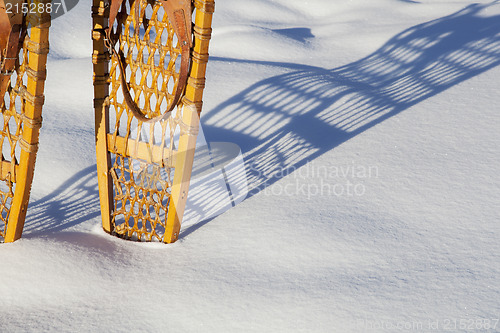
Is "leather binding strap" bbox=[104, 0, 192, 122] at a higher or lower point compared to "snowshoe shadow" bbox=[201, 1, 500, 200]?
higher

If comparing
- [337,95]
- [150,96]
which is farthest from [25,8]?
[337,95]

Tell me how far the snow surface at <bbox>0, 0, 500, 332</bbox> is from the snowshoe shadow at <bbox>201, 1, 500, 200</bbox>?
0.05 feet

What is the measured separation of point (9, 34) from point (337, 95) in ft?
8.69

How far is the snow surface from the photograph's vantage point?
7.03ft

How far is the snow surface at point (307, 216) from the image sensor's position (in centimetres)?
214

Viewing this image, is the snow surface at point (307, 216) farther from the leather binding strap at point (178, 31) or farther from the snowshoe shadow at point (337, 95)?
the leather binding strap at point (178, 31)

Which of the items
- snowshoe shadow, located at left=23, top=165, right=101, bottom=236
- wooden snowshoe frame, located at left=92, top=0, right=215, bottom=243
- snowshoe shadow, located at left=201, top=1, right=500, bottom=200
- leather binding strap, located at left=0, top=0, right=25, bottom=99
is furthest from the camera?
snowshoe shadow, located at left=201, top=1, right=500, bottom=200

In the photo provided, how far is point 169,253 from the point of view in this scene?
8.39 ft

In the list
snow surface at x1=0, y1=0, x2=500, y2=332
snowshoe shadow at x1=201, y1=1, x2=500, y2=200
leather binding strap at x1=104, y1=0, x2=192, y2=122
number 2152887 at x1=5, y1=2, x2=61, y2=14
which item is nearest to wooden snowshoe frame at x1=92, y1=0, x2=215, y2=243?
leather binding strap at x1=104, y1=0, x2=192, y2=122

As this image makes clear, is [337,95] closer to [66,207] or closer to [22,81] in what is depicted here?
[66,207]

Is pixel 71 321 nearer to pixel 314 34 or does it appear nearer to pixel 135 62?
pixel 135 62

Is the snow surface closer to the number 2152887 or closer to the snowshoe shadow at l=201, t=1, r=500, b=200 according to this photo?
the snowshoe shadow at l=201, t=1, r=500, b=200

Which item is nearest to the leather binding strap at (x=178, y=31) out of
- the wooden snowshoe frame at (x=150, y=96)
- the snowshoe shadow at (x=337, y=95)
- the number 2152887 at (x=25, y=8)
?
the wooden snowshoe frame at (x=150, y=96)

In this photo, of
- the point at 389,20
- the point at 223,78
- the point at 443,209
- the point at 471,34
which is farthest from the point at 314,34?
the point at 443,209
